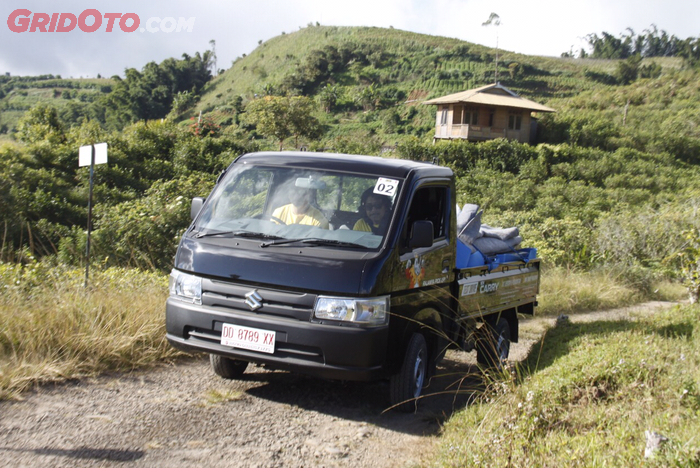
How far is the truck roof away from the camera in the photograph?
19.1 ft

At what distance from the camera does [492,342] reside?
7.34 metres

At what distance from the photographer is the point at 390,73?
97.8 m

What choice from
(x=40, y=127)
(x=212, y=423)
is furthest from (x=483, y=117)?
(x=212, y=423)

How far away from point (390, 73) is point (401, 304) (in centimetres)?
9561

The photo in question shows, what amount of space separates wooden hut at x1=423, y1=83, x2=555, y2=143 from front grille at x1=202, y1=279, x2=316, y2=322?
51283 millimetres

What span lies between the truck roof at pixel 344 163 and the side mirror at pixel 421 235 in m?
0.58

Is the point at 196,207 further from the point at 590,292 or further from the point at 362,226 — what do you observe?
the point at 590,292

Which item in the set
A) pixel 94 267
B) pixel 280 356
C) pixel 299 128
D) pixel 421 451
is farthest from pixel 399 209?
pixel 299 128

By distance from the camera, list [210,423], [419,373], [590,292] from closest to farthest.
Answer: [210,423] < [419,373] < [590,292]

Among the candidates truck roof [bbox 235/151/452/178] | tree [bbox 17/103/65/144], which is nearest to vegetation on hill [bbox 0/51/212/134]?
tree [bbox 17/103/65/144]

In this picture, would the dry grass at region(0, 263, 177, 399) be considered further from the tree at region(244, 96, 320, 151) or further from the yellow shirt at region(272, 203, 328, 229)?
the tree at region(244, 96, 320, 151)

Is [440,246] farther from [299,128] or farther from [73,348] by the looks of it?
[299,128]

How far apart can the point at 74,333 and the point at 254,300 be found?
2148mm

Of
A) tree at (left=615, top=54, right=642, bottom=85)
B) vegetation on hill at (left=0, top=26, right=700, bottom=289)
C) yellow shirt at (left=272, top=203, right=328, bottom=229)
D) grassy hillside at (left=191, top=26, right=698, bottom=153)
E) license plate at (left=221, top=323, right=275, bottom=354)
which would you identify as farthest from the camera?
tree at (left=615, top=54, right=642, bottom=85)
